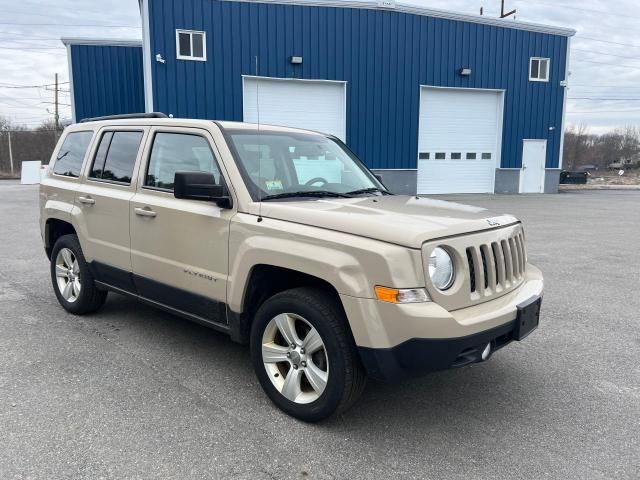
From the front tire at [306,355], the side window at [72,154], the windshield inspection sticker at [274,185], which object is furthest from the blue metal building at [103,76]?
the front tire at [306,355]

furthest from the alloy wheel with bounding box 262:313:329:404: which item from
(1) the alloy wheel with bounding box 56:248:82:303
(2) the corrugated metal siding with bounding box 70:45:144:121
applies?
(2) the corrugated metal siding with bounding box 70:45:144:121

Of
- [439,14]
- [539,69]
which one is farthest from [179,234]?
[539,69]

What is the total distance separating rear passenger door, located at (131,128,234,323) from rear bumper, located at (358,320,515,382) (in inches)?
50.0

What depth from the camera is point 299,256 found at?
3.13 m

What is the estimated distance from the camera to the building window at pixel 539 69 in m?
24.1

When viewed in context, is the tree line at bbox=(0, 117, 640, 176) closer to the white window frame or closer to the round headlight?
the white window frame

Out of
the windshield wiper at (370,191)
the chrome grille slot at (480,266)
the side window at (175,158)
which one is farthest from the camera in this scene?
the windshield wiper at (370,191)

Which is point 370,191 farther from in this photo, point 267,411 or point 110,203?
point 110,203

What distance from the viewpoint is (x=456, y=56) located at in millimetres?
22500

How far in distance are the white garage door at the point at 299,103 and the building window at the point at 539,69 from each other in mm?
9386

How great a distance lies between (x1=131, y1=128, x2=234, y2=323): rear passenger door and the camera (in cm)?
369

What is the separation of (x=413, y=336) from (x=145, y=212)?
2462 millimetres

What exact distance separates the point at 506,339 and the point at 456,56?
2159 centimetres

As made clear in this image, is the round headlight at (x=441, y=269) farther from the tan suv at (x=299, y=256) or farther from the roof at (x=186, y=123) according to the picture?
the roof at (x=186, y=123)
